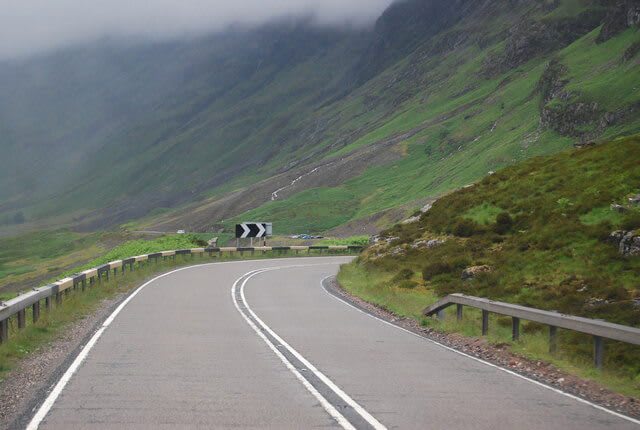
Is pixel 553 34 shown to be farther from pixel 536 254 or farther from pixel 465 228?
pixel 536 254

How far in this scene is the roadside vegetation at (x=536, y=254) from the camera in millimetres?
16797

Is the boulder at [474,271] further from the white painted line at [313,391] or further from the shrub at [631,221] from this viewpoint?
the white painted line at [313,391]

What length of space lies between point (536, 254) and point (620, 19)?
13242 centimetres

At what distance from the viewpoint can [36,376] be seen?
1066cm

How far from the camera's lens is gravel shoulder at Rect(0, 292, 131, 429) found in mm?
8391

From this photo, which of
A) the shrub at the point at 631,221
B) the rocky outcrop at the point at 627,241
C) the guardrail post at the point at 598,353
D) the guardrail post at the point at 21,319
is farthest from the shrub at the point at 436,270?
the guardrail post at the point at 21,319

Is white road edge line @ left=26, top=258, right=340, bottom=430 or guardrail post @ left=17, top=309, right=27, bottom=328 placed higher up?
guardrail post @ left=17, top=309, right=27, bottom=328

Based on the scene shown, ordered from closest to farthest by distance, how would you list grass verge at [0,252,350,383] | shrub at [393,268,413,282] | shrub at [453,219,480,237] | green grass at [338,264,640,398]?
green grass at [338,264,640,398], grass verge at [0,252,350,383], shrub at [393,268,413,282], shrub at [453,219,480,237]

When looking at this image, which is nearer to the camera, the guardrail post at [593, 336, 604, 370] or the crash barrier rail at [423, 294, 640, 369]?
the crash barrier rail at [423, 294, 640, 369]

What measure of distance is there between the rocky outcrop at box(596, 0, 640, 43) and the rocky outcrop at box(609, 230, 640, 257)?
128 m

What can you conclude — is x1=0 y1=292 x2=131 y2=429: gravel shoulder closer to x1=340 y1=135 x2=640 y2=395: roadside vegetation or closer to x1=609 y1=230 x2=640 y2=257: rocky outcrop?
x1=340 y1=135 x2=640 y2=395: roadside vegetation

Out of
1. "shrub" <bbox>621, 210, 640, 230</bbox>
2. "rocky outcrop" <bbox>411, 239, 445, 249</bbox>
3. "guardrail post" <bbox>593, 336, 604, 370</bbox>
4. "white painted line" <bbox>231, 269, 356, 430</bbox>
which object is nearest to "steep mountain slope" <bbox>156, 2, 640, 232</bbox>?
"rocky outcrop" <bbox>411, 239, 445, 249</bbox>

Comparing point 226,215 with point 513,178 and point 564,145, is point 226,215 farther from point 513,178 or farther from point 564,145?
point 513,178

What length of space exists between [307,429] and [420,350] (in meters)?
6.51
